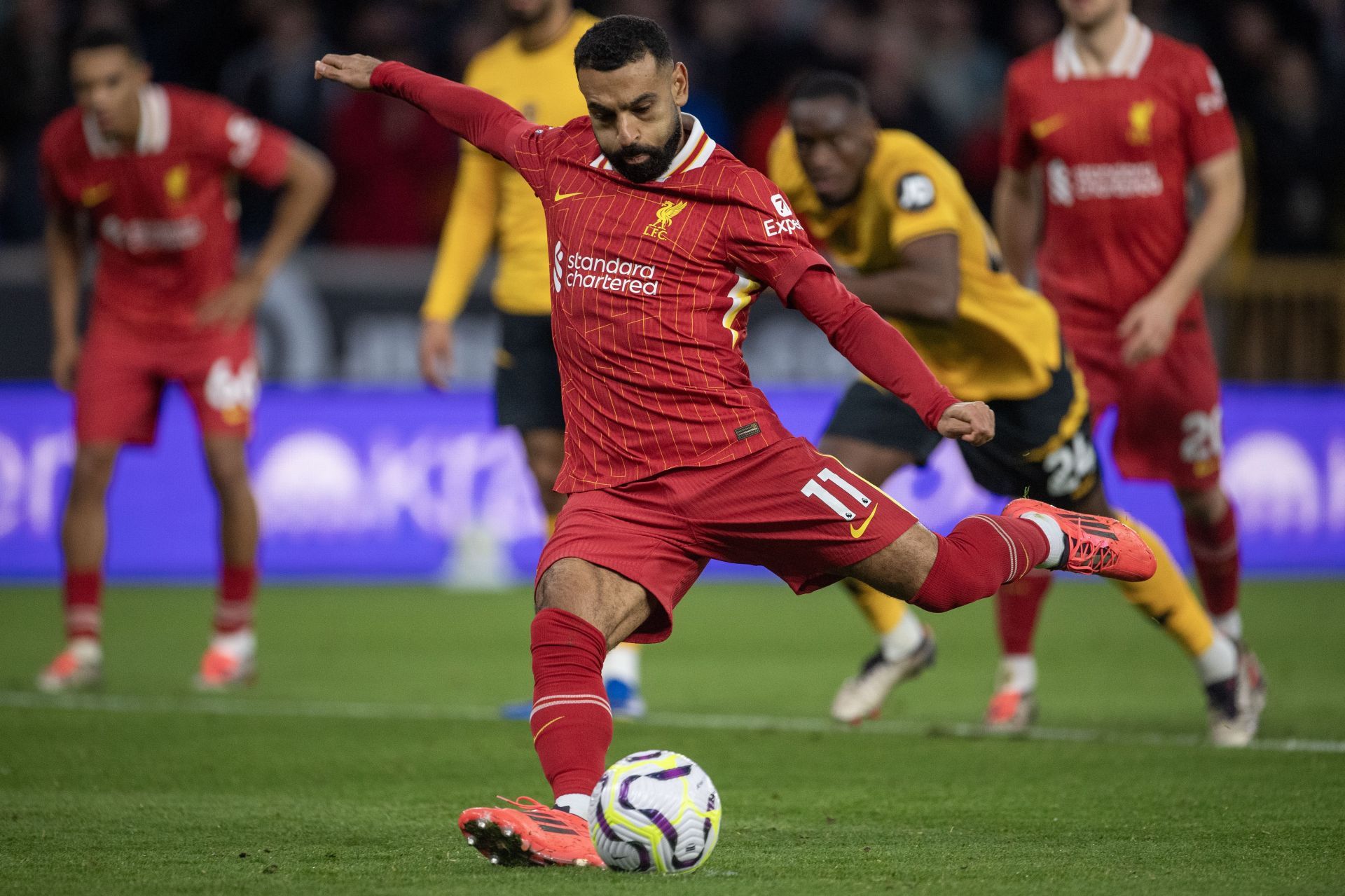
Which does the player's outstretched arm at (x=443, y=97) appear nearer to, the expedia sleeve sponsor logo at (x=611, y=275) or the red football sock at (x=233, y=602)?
the expedia sleeve sponsor logo at (x=611, y=275)

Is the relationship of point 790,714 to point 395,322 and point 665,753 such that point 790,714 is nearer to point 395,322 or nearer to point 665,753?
point 665,753

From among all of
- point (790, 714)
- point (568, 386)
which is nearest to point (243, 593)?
point (790, 714)

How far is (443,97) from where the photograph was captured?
501cm

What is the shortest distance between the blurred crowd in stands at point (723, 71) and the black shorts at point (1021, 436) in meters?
7.37

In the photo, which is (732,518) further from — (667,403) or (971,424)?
(971,424)

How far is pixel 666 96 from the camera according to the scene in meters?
4.45

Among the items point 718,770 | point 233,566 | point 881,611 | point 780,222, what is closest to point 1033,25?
point 233,566

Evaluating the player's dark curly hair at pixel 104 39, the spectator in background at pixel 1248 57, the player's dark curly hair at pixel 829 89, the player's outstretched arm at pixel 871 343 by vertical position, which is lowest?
the player's outstretched arm at pixel 871 343

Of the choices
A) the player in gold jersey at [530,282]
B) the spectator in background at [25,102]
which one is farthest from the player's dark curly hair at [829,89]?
the spectator in background at [25,102]

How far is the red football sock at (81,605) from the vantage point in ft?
25.6

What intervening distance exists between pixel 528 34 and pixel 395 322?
649 centimetres

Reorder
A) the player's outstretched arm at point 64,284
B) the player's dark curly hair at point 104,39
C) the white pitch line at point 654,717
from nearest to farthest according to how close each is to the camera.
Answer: the white pitch line at point 654,717
the player's dark curly hair at point 104,39
the player's outstretched arm at point 64,284

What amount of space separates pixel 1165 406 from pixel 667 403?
297 centimetres

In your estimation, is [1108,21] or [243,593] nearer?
[1108,21]
